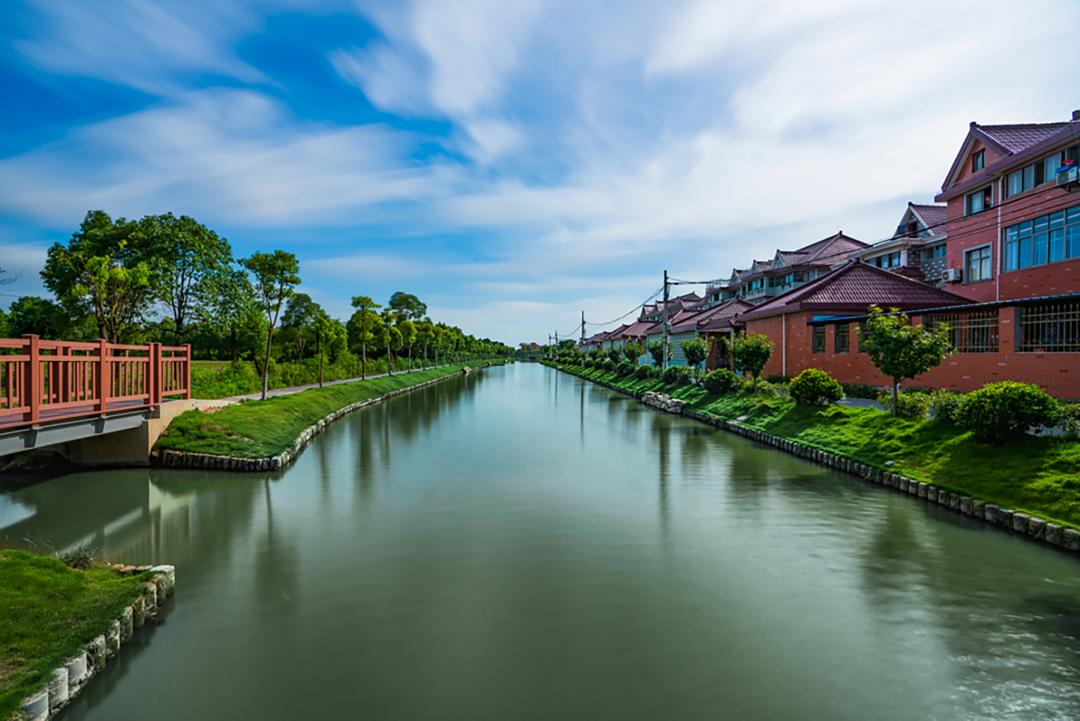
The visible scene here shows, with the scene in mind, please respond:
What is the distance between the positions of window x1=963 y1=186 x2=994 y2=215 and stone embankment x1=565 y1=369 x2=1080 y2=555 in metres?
13.2

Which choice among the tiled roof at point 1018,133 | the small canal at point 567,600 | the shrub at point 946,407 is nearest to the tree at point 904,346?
the shrub at point 946,407

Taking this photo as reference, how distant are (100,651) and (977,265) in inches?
1025

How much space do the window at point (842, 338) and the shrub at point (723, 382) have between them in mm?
3406

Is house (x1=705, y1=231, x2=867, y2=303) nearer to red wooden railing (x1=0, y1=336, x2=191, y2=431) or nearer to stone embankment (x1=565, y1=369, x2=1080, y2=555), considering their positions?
stone embankment (x1=565, y1=369, x2=1080, y2=555)

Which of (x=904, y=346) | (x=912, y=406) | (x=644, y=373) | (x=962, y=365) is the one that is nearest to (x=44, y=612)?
(x=904, y=346)

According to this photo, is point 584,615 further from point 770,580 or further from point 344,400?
point 344,400

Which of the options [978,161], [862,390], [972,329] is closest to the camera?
[972,329]

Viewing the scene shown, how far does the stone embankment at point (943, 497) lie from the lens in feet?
22.6

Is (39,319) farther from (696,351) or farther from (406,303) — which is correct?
(406,303)

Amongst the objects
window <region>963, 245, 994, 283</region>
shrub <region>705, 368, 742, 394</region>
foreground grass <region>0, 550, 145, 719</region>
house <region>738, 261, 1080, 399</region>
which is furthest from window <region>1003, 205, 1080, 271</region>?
foreground grass <region>0, 550, 145, 719</region>

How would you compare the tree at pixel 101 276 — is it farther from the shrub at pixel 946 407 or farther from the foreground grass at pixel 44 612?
the shrub at pixel 946 407

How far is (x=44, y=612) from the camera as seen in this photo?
167 inches

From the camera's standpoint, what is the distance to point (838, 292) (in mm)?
20469

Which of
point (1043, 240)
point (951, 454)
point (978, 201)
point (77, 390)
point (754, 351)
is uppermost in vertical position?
point (978, 201)
